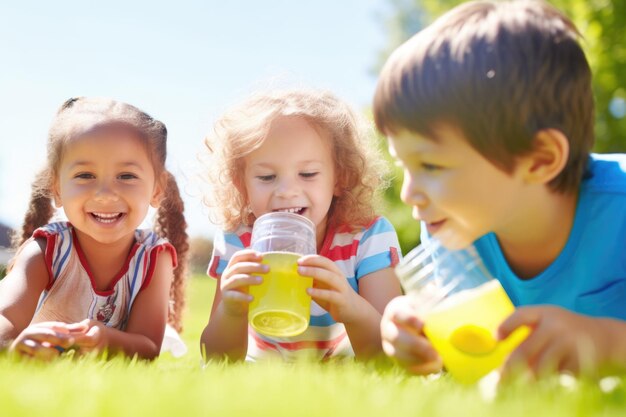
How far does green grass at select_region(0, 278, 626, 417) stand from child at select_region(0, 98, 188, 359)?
1.28 m

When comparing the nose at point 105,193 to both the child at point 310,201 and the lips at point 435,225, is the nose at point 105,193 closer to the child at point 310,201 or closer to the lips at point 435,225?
the child at point 310,201

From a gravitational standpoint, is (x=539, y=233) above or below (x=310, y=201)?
Answer: below

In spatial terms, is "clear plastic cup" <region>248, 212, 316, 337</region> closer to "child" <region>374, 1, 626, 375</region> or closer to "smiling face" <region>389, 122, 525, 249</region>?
"child" <region>374, 1, 626, 375</region>

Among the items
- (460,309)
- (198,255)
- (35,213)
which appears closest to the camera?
(460,309)

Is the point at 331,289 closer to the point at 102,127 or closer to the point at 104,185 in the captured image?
the point at 104,185

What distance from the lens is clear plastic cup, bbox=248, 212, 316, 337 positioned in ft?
8.12

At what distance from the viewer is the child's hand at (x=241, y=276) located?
2.48 meters

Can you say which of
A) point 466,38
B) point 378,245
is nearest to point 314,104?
point 378,245

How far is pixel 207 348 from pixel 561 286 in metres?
1.49

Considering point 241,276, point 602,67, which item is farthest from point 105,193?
point 602,67

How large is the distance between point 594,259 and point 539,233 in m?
0.19

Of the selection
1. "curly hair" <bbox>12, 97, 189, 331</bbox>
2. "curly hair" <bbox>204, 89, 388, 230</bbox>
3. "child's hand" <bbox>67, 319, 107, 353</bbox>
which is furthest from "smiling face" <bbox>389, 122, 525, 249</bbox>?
"curly hair" <bbox>12, 97, 189, 331</bbox>

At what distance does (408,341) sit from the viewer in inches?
84.7

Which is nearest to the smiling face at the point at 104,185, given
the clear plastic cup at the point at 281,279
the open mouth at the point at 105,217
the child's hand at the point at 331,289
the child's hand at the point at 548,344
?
the open mouth at the point at 105,217
